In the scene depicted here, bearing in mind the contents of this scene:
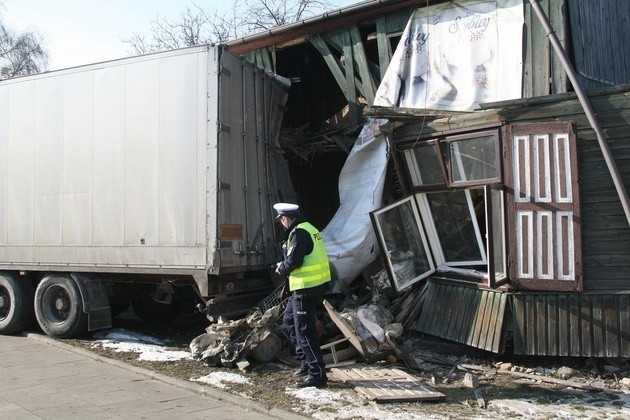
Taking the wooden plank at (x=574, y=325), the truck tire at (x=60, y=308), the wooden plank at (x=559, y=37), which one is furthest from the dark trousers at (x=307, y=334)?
the wooden plank at (x=559, y=37)

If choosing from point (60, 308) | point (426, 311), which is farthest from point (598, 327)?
point (60, 308)

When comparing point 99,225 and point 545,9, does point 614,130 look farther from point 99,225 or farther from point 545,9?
point 99,225

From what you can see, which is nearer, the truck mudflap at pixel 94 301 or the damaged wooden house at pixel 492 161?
the damaged wooden house at pixel 492 161

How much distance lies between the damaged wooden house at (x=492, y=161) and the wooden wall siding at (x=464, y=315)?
2 cm

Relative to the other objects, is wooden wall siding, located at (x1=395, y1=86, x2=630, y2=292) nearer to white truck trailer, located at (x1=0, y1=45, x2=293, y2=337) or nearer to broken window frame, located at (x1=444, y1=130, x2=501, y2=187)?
broken window frame, located at (x1=444, y1=130, x2=501, y2=187)

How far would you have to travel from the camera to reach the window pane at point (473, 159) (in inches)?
271

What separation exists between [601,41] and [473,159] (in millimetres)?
2917

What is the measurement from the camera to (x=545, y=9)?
23.8 ft

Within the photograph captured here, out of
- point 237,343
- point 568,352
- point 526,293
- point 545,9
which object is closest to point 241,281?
point 237,343

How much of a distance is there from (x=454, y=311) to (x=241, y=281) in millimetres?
2778

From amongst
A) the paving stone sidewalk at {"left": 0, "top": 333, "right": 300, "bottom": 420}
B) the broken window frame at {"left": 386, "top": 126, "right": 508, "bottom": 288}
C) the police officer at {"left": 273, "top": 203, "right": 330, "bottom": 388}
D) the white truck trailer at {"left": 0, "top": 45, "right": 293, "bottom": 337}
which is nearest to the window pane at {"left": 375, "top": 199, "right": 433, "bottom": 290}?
the broken window frame at {"left": 386, "top": 126, "right": 508, "bottom": 288}

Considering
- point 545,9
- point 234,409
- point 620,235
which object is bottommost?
point 234,409

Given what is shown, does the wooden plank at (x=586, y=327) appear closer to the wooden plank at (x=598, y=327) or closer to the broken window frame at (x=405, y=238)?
the wooden plank at (x=598, y=327)

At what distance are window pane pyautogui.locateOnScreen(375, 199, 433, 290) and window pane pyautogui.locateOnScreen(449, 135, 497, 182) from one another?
906mm
